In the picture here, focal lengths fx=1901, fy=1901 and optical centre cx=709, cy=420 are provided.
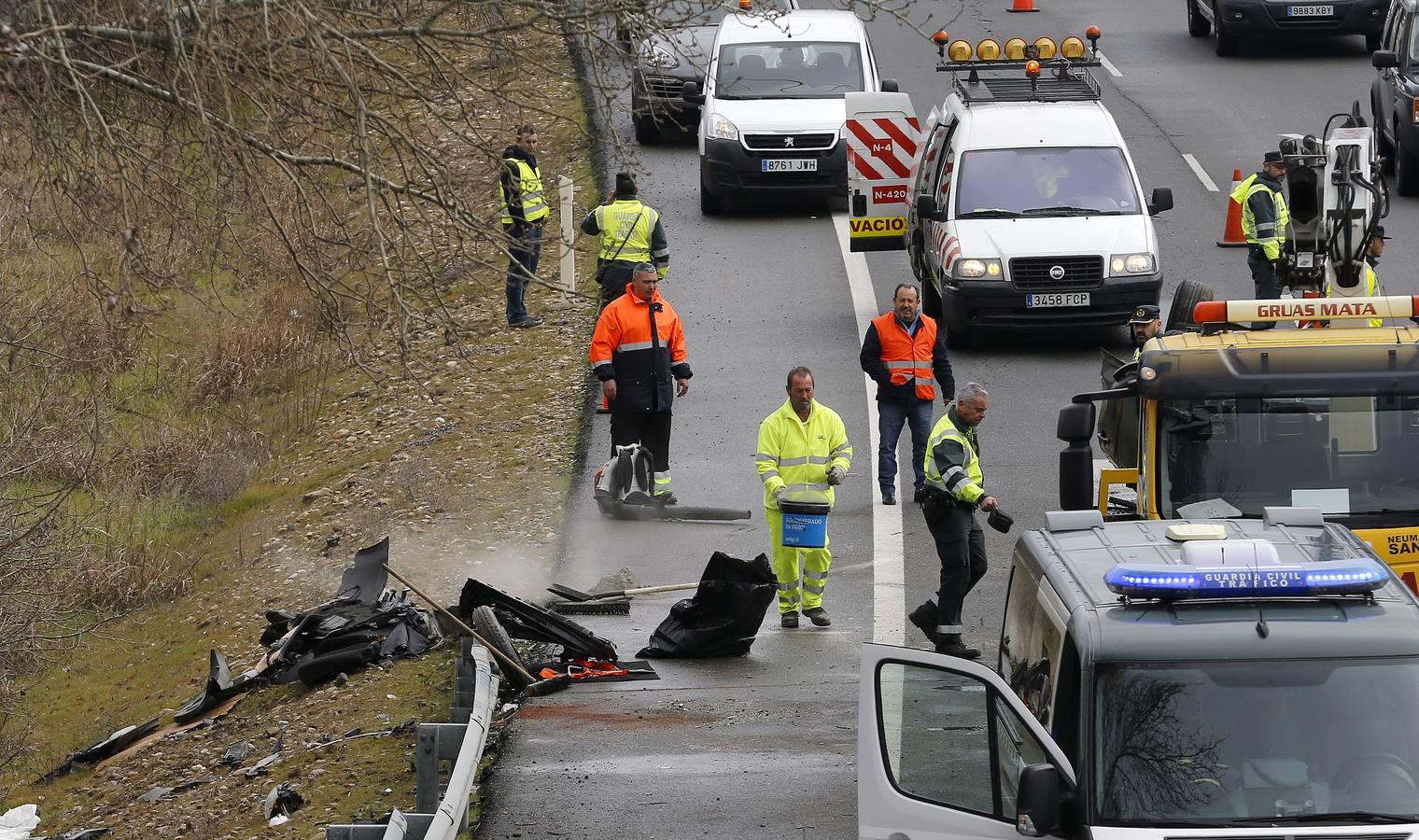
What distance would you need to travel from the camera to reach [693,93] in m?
26.0

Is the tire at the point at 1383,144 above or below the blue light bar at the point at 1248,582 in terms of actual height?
below

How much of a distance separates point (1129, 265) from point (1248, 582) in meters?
11.7

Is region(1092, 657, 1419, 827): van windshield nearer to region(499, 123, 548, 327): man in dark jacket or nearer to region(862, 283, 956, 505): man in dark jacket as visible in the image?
region(499, 123, 548, 327): man in dark jacket

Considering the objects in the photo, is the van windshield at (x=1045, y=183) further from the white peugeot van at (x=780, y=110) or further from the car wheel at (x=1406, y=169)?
the car wheel at (x=1406, y=169)

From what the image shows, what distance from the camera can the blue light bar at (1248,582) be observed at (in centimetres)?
607

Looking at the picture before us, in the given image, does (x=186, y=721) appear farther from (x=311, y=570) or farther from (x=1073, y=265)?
(x=1073, y=265)

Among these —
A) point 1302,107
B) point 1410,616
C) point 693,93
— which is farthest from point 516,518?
point 1302,107

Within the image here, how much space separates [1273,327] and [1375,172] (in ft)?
13.5

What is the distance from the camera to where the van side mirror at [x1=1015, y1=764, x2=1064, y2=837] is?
5609mm

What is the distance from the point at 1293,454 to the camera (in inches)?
364

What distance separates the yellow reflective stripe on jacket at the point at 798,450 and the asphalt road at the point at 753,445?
3.45 feet

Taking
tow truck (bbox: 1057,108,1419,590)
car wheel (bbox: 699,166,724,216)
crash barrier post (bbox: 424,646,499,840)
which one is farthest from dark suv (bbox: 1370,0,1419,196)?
crash barrier post (bbox: 424,646,499,840)

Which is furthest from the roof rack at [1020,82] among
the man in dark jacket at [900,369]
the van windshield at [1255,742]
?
the van windshield at [1255,742]

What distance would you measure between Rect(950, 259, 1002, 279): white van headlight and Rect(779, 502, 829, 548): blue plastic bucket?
5.82 meters
